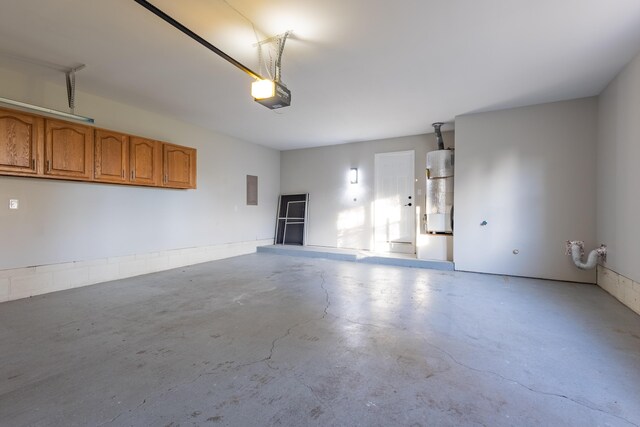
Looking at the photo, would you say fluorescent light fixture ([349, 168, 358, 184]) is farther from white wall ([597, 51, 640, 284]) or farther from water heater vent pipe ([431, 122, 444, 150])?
white wall ([597, 51, 640, 284])

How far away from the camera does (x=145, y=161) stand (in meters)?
5.02

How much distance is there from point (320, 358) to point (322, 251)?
4903 millimetres

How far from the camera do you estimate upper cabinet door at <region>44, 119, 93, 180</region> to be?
3.89 meters

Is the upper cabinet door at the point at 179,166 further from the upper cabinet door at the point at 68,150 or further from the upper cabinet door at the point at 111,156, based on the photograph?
the upper cabinet door at the point at 68,150

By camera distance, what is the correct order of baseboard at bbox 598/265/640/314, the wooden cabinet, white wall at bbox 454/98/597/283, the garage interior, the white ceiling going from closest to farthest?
the garage interior → the white ceiling → baseboard at bbox 598/265/640/314 → the wooden cabinet → white wall at bbox 454/98/597/283

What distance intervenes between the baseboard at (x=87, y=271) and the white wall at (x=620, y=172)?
7066mm

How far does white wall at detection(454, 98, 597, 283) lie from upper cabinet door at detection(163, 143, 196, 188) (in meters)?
5.16

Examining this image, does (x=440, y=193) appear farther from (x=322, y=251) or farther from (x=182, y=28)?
(x=182, y=28)

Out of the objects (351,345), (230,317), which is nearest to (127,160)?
(230,317)

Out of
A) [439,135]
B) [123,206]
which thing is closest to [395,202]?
[439,135]

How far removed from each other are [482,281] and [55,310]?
5.96 metres

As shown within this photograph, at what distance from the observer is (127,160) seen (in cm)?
477

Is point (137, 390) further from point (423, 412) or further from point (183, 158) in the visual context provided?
point (183, 158)

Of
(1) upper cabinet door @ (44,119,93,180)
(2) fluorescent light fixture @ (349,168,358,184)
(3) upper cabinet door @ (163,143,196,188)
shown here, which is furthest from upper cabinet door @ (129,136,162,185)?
(2) fluorescent light fixture @ (349,168,358,184)
